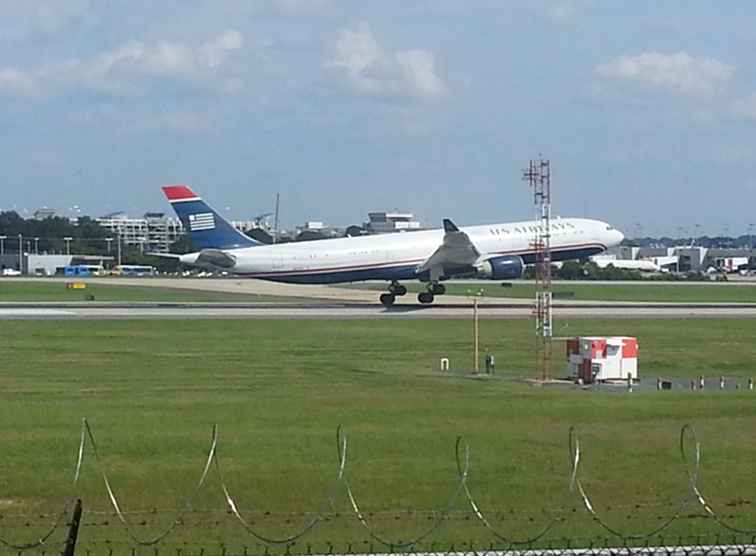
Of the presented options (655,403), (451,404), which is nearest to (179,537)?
(451,404)

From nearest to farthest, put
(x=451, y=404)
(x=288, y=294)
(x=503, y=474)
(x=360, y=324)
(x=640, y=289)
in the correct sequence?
1. (x=503, y=474)
2. (x=451, y=404)
3. (x=360, y=324)
4. (x=288, y=294)
5. (x=640, y=289)

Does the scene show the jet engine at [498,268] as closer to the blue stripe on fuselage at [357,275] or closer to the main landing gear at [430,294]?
the blue stripe on fuselage at [357,275]

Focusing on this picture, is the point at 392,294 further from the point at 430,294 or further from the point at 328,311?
the point at 328,311

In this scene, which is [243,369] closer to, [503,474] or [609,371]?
[609,371]

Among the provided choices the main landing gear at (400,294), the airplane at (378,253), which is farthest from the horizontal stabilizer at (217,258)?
the main landing gear at (400,294)

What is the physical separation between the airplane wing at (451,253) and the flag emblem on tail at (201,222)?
1439 cm

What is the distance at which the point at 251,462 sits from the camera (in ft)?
79.9

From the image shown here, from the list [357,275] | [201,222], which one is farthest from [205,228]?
[357,275]

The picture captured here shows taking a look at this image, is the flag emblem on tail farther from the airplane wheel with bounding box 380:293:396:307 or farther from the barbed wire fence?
the barbed wire fence

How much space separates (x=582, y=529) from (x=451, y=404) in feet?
54.0

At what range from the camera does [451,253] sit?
86875mm

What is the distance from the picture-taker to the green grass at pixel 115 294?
341 ft

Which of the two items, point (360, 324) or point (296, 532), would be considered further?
point (360, 324)

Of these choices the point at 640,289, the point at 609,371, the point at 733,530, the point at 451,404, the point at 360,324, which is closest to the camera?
the point at 733,530
